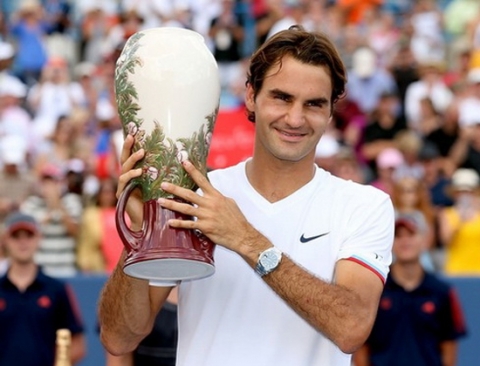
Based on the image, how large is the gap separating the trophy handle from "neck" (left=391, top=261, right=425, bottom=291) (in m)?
4.43

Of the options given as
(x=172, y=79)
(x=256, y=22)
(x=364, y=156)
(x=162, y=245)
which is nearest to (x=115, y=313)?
(x=162, y=245)

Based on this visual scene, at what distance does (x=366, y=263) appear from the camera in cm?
385

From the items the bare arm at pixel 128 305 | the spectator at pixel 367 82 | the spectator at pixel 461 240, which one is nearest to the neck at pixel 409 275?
the spectator at pixel 461 240

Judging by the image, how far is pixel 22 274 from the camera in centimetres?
801

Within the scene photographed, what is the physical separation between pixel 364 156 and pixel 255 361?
30.8 feet

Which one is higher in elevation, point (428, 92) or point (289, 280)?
point (289, 280)

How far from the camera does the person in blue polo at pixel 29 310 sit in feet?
25.5

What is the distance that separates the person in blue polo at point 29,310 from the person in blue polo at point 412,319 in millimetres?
1786

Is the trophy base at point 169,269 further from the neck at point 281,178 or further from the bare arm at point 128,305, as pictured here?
the neck at point 281,178

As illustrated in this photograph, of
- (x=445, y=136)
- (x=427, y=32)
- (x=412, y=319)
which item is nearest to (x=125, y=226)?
(x=412, y=319)

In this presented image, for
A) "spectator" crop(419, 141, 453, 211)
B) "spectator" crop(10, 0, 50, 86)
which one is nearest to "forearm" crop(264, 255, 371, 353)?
"spectator" crop(419, 141, 453, 211)

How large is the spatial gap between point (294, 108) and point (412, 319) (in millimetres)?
4199

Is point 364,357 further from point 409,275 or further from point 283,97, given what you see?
point 283,97

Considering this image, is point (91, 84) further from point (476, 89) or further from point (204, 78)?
point (204, 78)
